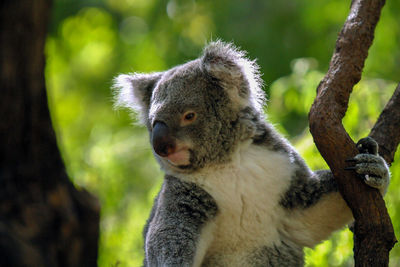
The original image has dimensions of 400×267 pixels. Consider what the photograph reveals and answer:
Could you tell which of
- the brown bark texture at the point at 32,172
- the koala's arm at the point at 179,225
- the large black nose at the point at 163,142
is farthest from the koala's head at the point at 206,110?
the brown bark texture at the point at 32,172

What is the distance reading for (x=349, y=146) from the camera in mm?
3051

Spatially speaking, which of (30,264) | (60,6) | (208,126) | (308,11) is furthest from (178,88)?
(60,6)

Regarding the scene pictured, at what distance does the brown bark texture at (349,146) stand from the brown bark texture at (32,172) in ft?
7.06

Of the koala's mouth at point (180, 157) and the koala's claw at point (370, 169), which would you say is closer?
the koala's claw at point (370, 169)

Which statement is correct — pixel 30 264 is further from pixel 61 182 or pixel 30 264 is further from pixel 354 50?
pixel 354 50

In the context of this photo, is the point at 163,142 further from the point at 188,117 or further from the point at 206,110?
the point at 206,110

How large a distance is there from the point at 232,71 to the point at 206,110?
12.9 inches

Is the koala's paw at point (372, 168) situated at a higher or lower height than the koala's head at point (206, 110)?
lower

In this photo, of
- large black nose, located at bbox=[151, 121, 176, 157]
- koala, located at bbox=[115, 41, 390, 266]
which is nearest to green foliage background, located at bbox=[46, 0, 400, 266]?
koala, located at bbox=[115, 41, 390, 266]

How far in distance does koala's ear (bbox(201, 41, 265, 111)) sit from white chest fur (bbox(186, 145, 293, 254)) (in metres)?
0.37

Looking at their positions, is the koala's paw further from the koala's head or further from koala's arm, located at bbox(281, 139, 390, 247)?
the koala's head

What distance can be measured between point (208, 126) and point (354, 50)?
3.43 ft

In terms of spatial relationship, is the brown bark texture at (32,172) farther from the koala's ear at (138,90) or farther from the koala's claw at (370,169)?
the koala's claw at (370,169)

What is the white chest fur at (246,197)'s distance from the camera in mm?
3574
